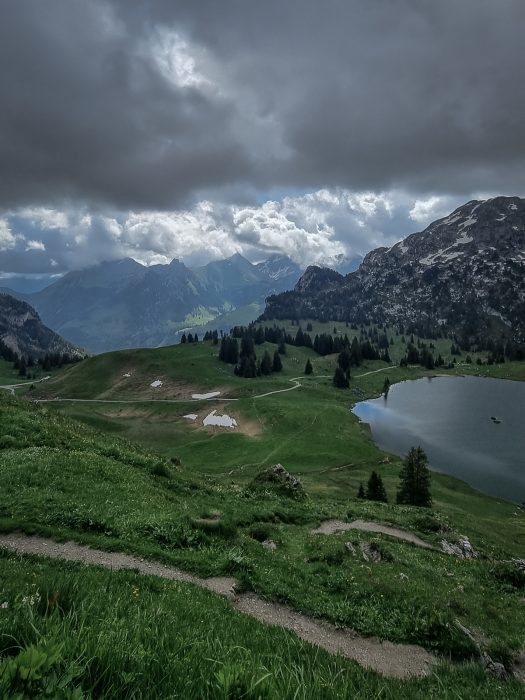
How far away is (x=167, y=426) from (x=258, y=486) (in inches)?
3864

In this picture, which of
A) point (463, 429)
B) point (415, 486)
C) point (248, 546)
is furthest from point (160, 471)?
point (463, 429)

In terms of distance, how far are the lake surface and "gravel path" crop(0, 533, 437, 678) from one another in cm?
8237

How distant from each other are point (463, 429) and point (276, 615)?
133439mm

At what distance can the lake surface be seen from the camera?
93000mm

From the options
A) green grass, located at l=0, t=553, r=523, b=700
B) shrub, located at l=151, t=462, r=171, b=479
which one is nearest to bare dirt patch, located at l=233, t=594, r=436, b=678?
green grass, located at l=0, t=553, r=523, b=700

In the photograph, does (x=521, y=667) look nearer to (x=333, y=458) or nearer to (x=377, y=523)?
(x=377, y=523)

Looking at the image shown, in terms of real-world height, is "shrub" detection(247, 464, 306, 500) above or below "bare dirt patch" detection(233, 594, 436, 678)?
below

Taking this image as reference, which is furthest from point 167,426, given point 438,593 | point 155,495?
point 438,593

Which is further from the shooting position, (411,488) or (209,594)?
(411,488)

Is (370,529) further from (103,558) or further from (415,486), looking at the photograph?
(415,486)

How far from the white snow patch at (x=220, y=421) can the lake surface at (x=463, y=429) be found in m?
43.0

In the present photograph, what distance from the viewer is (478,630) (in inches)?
554

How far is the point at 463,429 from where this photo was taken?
130 metres

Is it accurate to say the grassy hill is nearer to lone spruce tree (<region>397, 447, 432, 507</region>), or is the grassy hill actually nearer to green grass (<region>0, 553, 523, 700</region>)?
green grass (<region>0, 553, 523, 700</region>)
